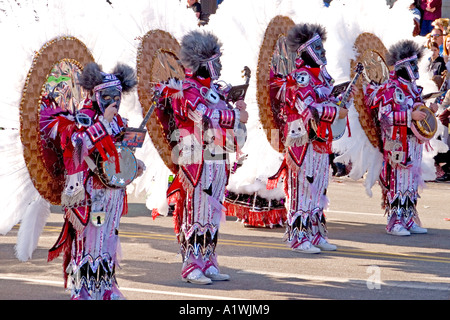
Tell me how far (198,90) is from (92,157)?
1.39 meters

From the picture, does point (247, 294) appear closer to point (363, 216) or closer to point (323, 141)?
point (323, 141)

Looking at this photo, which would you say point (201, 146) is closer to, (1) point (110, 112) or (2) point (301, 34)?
(1) point (110, 112)

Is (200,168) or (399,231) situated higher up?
(200,168)

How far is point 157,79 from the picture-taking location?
23.2 feet

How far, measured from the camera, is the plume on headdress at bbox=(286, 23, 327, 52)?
26.8 ft

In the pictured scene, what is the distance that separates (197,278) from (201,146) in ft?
3.44

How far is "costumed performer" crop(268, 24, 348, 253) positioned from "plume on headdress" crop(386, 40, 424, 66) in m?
1.20

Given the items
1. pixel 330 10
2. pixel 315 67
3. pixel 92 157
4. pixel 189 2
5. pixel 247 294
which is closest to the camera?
pixel 92 157

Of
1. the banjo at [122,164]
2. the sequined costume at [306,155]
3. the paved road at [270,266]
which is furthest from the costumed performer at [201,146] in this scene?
the sequined costume at [306,155]

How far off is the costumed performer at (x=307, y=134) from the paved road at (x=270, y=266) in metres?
0.28

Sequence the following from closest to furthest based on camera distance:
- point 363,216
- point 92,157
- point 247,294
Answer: point 92,157 < point 247,294 < point 363,216

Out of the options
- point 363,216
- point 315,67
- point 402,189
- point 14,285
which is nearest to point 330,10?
point 315,67

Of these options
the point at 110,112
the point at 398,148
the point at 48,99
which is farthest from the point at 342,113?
the point at 48,99
